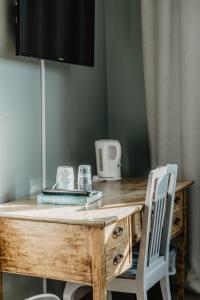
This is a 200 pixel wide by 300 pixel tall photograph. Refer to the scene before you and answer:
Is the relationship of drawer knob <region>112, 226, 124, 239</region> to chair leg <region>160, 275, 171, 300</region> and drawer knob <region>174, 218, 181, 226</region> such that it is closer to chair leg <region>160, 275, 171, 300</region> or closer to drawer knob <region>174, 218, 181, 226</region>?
chair leg <region>160, 275, 171, 300</region>

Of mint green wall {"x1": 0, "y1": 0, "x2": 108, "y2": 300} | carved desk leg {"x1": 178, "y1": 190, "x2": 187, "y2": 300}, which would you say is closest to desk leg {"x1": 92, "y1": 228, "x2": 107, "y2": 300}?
mint green wall {"x1": 0, "y1": 0, "x2": 108, "y2": 300}

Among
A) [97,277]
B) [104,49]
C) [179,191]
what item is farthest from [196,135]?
[97,277]

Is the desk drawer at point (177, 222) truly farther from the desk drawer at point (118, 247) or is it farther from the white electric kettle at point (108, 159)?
the desk drawer at point (118, 247)

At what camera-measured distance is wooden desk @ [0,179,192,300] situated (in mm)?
1890

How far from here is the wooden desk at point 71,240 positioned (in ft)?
6.20

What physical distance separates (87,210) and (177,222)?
0.87 metres

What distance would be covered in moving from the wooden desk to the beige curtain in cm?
88

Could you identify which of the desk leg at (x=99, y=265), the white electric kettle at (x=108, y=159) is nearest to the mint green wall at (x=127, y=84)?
the white electric kettle at (x=108, y=159)

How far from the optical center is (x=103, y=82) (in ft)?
10.8

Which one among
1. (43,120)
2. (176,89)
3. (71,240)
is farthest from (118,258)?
(176,89)

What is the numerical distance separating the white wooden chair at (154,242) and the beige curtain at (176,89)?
57 centimetres

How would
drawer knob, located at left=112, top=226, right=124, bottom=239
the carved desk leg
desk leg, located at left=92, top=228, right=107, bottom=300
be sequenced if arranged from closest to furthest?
desk leg, located at left=92, top=228, right=107, bottom=300 < drawer knob, located at left=112, top=226, right=124, bottom=239 < the carved desk leg

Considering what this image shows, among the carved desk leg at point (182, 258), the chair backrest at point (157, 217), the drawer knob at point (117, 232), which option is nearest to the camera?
the drawer knob at point (117, 232)

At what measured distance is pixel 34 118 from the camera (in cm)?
260
